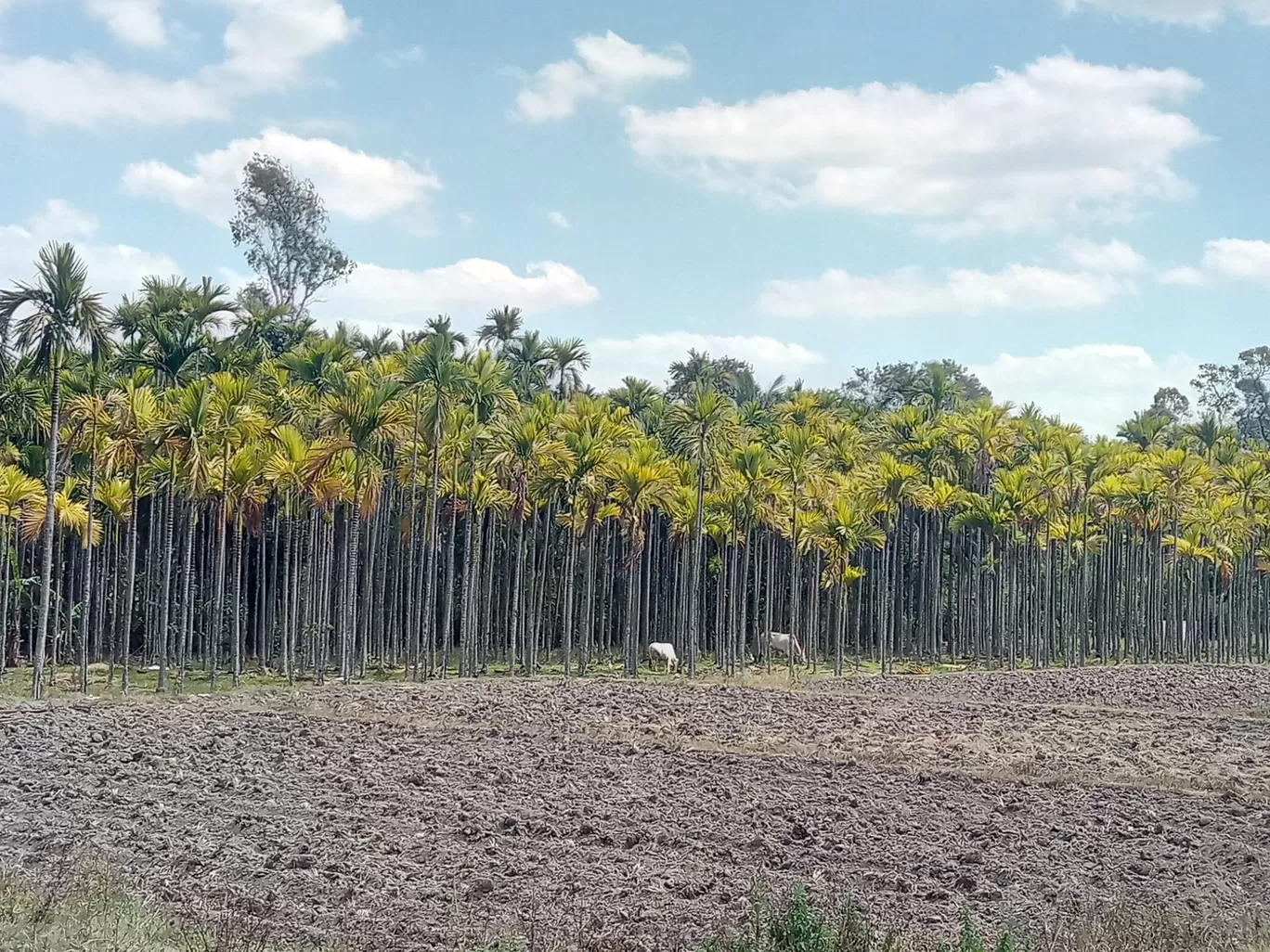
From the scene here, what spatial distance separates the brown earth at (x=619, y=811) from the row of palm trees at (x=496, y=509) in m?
8.91

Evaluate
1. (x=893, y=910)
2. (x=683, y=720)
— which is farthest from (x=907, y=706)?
(x=893, y=910)

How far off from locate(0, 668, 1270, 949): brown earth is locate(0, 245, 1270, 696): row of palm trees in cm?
891

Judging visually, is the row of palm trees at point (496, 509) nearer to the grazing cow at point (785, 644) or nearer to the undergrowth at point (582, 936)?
the grazing cow at point (785, 644)

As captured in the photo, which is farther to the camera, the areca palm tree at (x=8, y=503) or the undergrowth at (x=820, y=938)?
the areca palm tree at (x=8, y=503)

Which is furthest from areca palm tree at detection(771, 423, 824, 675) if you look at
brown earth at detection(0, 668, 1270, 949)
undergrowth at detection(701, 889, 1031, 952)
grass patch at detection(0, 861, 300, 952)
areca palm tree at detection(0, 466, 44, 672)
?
grass patch at detection(0, 861, 300, 952)

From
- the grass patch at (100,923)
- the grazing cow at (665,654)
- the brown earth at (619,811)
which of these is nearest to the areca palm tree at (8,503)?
the brown earth at (619,811)

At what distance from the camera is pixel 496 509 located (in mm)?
46219

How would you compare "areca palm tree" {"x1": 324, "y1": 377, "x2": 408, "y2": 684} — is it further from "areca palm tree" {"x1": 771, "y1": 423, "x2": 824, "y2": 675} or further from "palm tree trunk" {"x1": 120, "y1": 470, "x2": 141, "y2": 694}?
→ "areca palm tree" {"x1": 771, "y1": 423, "x2": 824, "y2": 675}

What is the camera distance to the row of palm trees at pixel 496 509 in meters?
34.7

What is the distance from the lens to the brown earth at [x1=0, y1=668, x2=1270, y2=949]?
40.7ft

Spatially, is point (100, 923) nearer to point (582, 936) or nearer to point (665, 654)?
point (582, 936)

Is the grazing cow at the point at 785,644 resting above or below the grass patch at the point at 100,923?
below

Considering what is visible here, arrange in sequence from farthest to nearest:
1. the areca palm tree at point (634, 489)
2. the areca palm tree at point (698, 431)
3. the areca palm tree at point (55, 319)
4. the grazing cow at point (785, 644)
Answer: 1. the grazing cow at point (785, 644)
2. the areca palm tree at point (698, 431)
3. the areca palm tree at point (634, 489)
4. the areca palm tree at point (55, 319)

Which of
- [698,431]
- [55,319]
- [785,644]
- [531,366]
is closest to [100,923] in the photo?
[55,319]
